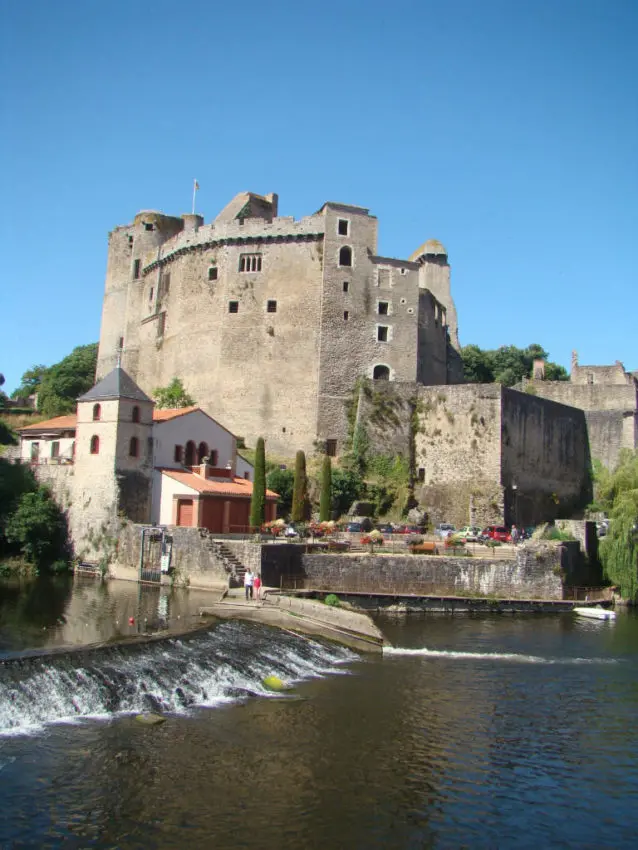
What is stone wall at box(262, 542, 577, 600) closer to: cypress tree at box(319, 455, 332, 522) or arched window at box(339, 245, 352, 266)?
cypress tree at box(319, 455, 332, 522)

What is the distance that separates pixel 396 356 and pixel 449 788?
137ft

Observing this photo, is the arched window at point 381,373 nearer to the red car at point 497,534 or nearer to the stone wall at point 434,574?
→ the red car at point 497,534

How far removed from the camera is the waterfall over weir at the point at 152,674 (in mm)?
16969

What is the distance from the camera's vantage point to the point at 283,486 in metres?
46.9

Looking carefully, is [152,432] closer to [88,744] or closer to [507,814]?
[88,744]

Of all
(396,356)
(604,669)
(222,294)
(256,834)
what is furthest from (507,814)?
(222,294)

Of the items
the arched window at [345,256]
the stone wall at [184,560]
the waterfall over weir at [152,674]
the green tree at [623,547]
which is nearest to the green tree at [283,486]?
the stone wall at [184,560]

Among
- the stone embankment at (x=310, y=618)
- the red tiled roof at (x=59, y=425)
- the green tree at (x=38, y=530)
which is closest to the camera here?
the stone embankment at (x=310, y=618)

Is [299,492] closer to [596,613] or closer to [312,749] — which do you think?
[596,613]

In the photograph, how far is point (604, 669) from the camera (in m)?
23.3

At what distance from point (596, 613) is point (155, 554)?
64.2ft

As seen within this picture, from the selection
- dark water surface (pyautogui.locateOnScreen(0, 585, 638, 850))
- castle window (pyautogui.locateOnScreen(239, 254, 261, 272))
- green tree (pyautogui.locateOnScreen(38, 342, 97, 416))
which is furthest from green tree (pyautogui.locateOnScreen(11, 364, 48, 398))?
dark water surface (pyautogui.locateOnScreen(0, 585, 638, 850))

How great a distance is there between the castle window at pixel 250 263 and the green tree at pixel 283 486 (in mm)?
→ 16262

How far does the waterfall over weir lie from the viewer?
16969 millimetres
